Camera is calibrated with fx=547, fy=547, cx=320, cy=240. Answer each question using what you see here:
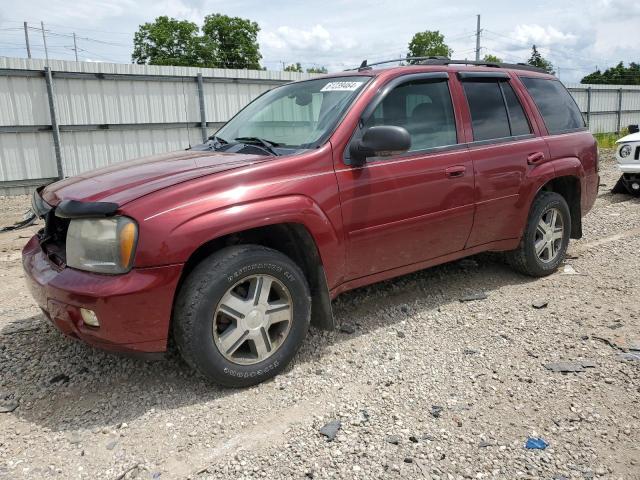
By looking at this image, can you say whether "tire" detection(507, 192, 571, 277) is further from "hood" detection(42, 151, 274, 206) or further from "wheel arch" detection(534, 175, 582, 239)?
"hood" detection(42, 151, 274, 206)

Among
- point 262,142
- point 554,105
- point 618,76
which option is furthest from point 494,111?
point 618,76

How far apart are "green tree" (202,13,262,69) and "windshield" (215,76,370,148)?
173ft

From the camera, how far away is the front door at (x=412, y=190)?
3537 mm

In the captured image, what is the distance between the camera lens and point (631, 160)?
8969mm

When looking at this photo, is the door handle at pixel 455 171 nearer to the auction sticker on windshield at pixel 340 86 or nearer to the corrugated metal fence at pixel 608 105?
the auction sticker on windshield at pixel 340 86

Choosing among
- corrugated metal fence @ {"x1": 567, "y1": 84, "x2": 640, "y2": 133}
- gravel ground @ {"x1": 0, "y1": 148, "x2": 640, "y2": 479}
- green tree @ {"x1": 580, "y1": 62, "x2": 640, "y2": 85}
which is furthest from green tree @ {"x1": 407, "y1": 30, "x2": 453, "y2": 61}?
gravel ground @ {"x1": 0, "y1": 148, "x2": 640, "y2": 479}

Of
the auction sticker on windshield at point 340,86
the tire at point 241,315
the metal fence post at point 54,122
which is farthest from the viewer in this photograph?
the metal fence post at point 54,122

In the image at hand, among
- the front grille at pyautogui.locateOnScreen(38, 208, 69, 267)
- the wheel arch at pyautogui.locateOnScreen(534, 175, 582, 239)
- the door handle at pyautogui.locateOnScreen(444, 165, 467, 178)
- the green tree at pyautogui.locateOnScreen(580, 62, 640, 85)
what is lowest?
the wheel arch at pyautogui.locateOnScreen(534, 175, 582, 239)

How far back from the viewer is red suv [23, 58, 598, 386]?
2811mm

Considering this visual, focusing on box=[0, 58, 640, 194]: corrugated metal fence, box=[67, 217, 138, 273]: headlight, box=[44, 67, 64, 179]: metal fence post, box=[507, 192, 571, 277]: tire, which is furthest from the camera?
box=[44, 67, 64, 179]: metal fence post

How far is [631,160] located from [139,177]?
8.50 meters

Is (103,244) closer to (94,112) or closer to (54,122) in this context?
(54,122)

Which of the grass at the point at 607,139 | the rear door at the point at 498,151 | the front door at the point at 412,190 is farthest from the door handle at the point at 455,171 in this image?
the grass at the point at 607,139

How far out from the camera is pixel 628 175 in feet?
30.1
